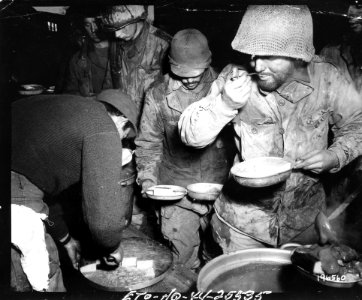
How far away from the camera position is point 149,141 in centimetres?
386

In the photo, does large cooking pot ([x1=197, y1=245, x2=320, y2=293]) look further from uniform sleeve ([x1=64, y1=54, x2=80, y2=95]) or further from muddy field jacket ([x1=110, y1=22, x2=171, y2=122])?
uniform sleeve ([x1=64, y1=54, x2=80, y2=95])

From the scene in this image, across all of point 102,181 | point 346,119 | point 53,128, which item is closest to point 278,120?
point 346,119

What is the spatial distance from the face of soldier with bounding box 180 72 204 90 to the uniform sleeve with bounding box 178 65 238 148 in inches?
46.5

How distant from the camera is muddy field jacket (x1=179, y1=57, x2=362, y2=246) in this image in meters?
2.36

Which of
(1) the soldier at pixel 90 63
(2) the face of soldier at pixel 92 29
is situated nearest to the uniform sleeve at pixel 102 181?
(1) the soldier at pixel 90 63

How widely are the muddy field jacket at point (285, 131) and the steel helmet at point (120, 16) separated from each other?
1.95 meters

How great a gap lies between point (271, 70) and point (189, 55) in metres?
1.32

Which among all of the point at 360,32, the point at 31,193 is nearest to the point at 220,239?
the point at 31,193

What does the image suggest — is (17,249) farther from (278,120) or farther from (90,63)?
(90,63)

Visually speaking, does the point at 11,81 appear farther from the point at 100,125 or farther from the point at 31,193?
the point at 31,193

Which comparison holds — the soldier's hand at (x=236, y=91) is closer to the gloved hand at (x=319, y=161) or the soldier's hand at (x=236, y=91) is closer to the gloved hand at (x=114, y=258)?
the gloved hand at (x=319, y=161)

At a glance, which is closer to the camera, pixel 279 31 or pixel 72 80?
pixel 279 31

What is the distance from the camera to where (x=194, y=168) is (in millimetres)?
3988

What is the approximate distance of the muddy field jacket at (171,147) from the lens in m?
3.68
